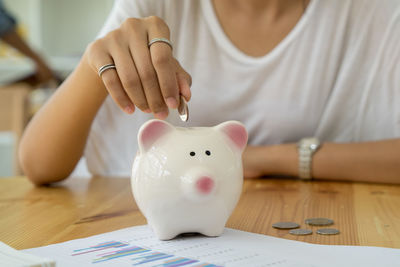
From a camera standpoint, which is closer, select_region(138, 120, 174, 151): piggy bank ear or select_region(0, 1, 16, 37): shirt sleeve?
select_region(138, 120, 174, 151): piggy bank ear

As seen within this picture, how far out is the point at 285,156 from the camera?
0.94 meters

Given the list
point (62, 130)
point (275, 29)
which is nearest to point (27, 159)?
point (62, 130)

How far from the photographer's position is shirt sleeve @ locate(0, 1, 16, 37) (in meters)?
2.25

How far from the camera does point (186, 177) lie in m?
0.48

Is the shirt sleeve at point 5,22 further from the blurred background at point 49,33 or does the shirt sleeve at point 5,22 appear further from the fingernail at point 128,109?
the fingernail at point 128,109

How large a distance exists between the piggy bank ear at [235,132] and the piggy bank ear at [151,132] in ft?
0.19

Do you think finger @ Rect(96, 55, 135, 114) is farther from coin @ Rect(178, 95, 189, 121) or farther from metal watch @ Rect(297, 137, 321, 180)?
metal watch @ Rect(297, 137, 321, 180)

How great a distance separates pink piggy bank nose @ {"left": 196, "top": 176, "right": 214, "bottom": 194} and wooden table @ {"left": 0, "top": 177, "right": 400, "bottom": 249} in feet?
0.35

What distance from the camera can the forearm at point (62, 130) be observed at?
0.84m

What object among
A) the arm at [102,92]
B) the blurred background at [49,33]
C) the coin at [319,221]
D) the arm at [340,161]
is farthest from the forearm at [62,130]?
the blurred background at [49,33]

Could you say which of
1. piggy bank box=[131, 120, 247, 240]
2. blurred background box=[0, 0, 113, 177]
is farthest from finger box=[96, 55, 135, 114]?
blurred background box=[0, 0, 113, 177]

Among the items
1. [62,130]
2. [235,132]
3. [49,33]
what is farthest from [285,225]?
[49,33]

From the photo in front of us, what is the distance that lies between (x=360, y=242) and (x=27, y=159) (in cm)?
63

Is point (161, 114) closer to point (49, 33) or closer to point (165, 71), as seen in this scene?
point (165, 71)
